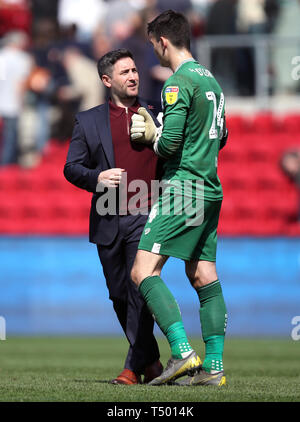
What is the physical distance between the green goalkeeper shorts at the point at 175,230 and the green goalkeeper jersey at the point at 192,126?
0.42 ft

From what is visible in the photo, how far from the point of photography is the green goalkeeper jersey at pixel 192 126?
568cm

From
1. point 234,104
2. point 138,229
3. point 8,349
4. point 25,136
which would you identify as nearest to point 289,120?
point 234,104

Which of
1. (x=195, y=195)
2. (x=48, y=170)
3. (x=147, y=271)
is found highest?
(x=48, y=170)

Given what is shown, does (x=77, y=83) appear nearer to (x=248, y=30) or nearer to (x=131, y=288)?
(x=248, y=30)

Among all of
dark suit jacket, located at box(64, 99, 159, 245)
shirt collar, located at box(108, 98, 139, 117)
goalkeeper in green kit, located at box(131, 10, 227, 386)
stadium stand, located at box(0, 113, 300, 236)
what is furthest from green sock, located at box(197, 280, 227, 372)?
stadium stand, located at box(0, 113, 300, 236)

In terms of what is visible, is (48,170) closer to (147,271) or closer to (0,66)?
(0,66)

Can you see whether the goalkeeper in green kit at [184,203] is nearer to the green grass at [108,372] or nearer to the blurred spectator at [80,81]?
the green grass at [108,372]

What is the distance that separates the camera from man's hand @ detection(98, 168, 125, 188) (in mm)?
6051

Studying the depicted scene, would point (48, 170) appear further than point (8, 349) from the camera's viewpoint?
Yes

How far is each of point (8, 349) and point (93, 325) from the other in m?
3.69

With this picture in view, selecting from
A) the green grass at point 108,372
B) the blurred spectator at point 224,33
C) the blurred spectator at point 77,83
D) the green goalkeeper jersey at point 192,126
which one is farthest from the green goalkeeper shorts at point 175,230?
the blurred spectator at point 77,83

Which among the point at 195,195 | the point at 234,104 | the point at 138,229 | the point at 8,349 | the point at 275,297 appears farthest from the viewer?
the point at 234,104

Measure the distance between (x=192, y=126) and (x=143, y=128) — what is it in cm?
36

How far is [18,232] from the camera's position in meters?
15.5
